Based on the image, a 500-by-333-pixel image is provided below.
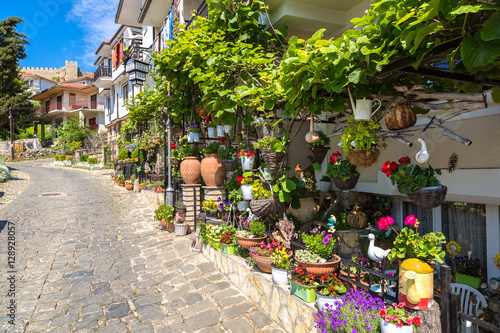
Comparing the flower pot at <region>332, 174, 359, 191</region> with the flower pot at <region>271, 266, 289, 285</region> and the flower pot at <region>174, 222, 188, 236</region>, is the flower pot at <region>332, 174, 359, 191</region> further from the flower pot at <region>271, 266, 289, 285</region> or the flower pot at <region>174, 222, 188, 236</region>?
the flower pot at <region>174, 222, 188, 236</region>

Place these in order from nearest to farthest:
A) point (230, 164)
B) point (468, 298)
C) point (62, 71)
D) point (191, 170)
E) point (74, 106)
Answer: point (468, 298)
point (230, 164)
point (191, 170)
point (74, 106)
point (62, 71)

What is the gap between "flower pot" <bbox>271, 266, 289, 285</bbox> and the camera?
4.10 meters

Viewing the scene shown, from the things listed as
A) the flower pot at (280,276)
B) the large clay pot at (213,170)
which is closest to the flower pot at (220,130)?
the large clay pot at (213,170)

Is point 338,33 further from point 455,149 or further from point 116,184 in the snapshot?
point 116,184

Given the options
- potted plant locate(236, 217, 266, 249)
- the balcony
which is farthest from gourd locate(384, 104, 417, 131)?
the balcony

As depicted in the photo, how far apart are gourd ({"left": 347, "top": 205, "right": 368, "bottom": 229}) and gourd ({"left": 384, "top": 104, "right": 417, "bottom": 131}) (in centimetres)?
263

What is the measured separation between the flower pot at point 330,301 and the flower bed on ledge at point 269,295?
0.51 feet

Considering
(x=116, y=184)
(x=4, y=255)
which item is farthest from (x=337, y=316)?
(x=116, y=184)

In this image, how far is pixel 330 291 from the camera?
337 centimetres

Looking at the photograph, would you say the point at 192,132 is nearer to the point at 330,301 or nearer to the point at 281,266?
the point at 281,266

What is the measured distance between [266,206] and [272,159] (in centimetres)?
78

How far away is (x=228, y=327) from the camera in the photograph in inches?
157

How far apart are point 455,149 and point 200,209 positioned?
5913mm

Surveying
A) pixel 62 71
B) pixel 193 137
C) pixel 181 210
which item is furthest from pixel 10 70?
pixel 181 210
